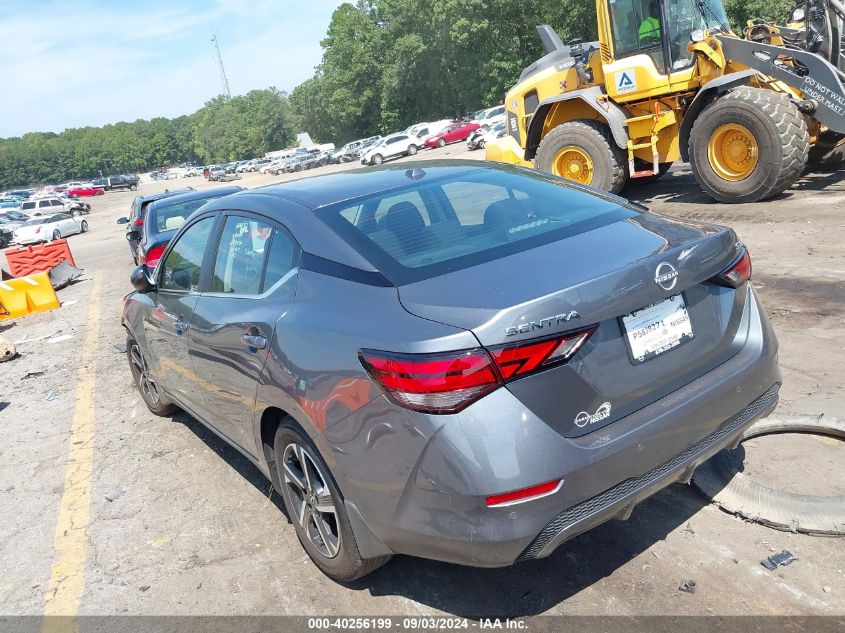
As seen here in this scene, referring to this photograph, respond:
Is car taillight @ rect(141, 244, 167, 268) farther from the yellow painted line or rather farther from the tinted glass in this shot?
the tinted glass

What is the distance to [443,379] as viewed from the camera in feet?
7.68

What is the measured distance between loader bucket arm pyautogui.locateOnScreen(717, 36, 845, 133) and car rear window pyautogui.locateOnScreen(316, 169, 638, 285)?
699 cm

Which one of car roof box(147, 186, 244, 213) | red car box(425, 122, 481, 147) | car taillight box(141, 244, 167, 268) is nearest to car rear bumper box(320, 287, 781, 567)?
car taillight box(141, 244, 167, 268)

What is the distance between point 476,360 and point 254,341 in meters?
1.39

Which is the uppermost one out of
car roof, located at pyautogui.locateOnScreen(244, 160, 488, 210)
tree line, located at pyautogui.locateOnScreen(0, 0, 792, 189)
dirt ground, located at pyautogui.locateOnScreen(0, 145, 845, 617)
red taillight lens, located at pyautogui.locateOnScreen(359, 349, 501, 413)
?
tree line, located at pyautogui.locateOnScreen(0, 0, 792, 189)

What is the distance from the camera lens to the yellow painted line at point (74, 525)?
3.44 metres

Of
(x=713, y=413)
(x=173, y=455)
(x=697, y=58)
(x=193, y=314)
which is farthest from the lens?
(x=697, y=58)

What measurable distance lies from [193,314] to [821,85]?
8652mm

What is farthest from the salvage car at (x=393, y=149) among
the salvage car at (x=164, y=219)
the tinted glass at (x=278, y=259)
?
the tinted glass at (x=278, y=259)

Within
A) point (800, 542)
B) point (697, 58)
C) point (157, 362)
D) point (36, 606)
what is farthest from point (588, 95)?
point (36, 606)

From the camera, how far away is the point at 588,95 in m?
11.0

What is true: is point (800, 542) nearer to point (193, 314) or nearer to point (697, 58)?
point (193, 314)

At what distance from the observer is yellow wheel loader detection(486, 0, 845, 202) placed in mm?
9062

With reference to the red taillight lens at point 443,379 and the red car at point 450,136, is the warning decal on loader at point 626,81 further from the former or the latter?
the red car at point 450,136
